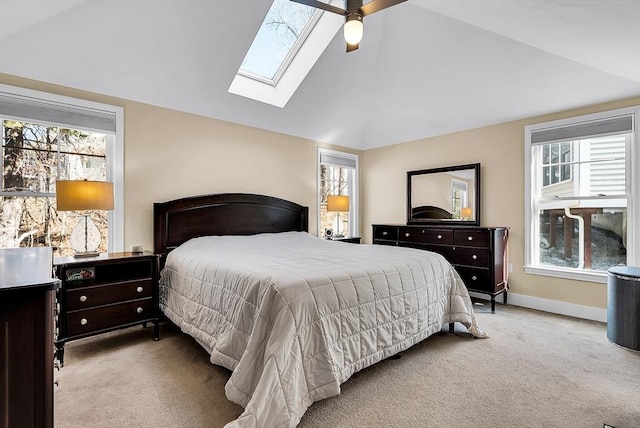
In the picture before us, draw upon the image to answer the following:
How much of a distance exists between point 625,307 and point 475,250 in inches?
56.7

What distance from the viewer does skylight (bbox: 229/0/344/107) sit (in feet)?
12.1

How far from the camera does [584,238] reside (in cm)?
374

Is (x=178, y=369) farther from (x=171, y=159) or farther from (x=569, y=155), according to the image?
(x=569, y=155)

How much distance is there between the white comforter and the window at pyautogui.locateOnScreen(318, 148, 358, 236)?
2137mm

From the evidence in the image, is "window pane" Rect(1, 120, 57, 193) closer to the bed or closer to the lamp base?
the lamp base

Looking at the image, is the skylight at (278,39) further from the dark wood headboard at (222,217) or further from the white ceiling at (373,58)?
the dark wood headboard at (222,217)

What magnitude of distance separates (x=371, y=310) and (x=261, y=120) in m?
3.03

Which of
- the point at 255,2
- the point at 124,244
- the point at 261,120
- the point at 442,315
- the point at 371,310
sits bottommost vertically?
the point at 442,315

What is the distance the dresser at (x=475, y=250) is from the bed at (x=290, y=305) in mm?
1018

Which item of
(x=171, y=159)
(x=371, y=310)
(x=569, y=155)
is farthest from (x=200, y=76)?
(x=569, y=155)

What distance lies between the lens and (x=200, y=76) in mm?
3441

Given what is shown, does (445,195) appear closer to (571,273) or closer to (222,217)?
(571,273)

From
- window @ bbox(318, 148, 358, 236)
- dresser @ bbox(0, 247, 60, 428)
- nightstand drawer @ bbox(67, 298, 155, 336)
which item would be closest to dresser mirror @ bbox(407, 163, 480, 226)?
window @ bbox(318, 148, 358, 236)

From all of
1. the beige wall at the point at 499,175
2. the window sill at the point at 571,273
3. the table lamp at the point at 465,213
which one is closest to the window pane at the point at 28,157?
the beige wall at the point at 499,175
